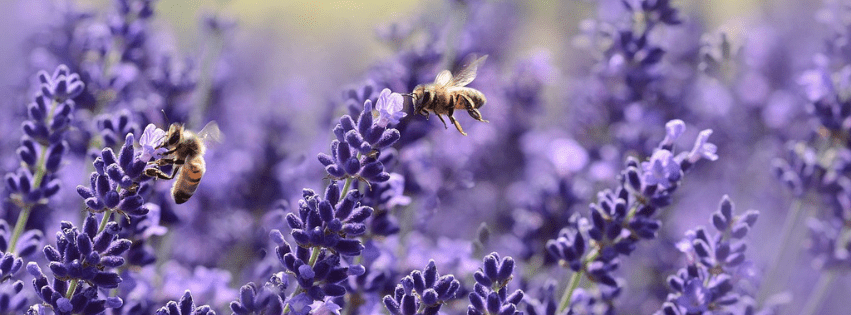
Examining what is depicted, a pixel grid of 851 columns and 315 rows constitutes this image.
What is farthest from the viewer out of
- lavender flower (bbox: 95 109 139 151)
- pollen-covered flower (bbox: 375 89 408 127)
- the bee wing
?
the bee wing

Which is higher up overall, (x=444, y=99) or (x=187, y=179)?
(x=444, y=99)

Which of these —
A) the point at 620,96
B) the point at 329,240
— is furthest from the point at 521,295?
the point at 620,96

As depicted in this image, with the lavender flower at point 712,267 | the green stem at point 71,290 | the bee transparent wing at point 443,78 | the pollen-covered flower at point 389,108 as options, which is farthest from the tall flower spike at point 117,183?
the lavender flower at point 712,267

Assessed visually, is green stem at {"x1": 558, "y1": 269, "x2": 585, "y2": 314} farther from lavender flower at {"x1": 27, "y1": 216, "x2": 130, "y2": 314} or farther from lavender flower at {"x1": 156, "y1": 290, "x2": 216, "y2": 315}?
lavender flower at {"x1": 27, "y1": 216, "x2": 130, "y2": 314}

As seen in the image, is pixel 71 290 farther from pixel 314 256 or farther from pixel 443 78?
pixel 443 78

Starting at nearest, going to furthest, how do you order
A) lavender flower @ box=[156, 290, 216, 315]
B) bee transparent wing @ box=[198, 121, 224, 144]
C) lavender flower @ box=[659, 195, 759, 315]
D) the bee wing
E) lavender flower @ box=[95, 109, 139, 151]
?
lavender flower @ box=[156, 290, 216, 315]
lavender flower @ box=[659, 195, 759, 315]
lavender flower @ box=[95, 109, 139, 151]
bee transparent wing @ box=[198, 121, 224, 144]
the bee wing

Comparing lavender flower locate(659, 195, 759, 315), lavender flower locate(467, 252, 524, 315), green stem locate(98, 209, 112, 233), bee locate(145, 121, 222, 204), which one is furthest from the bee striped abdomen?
lavender flower locate(659, 195, 759, 315)

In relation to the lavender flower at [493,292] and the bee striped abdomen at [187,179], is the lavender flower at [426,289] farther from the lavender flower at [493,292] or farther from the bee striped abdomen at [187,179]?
the bee striped abdomen at [187,179]

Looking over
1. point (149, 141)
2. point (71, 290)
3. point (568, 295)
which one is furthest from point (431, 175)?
point (71, 290)
